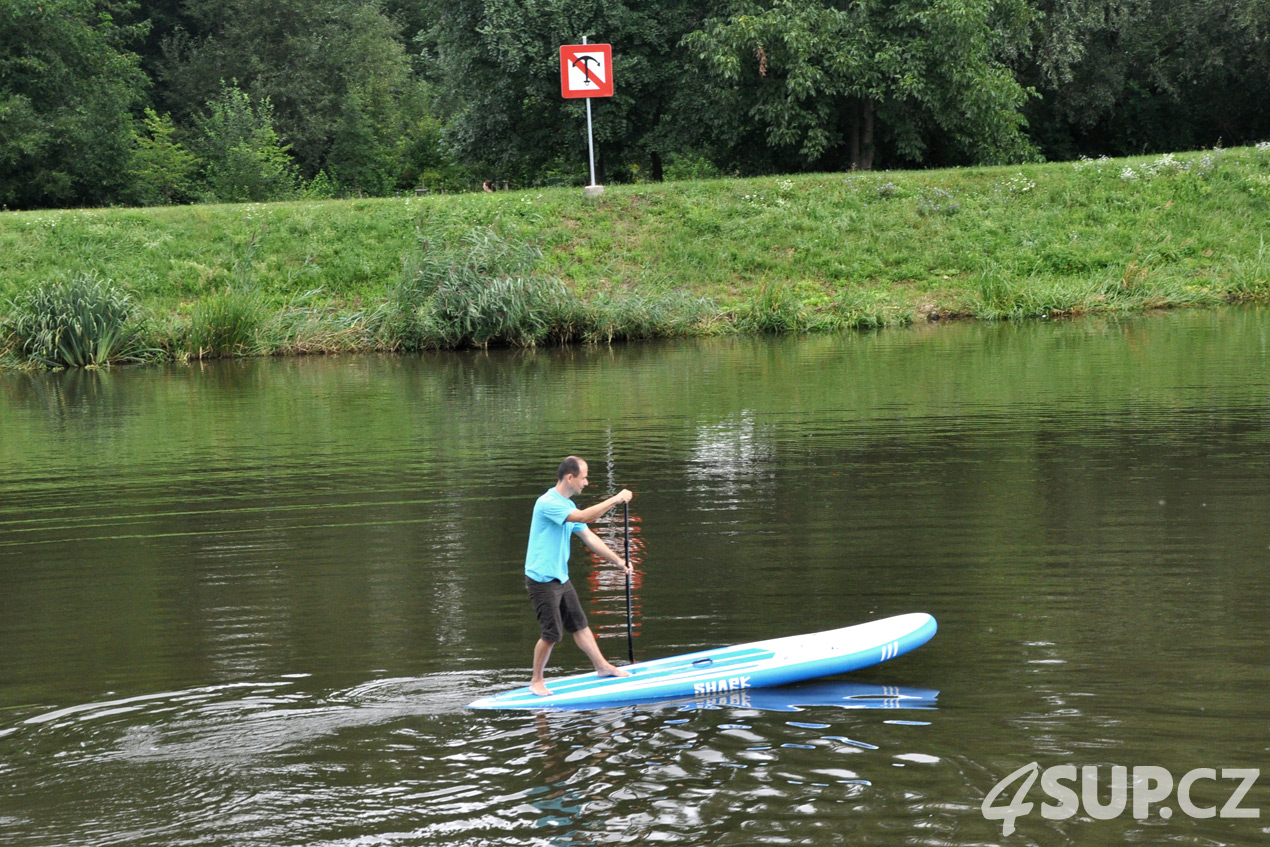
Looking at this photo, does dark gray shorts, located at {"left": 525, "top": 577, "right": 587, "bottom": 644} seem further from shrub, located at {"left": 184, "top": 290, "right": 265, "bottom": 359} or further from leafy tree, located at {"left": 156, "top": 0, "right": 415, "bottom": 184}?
leafy tree, located at {"left": 156, "top": 0, "right": 415, "bottom": 184}

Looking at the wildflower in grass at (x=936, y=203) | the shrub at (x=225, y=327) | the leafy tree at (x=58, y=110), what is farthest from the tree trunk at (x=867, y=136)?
the leafy tree at (x=58, y=110)

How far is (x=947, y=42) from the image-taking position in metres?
34.3

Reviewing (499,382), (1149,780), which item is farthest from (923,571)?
(499,382)

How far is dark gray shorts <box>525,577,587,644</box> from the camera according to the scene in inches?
304

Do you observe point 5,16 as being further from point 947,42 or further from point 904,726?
point 904,726

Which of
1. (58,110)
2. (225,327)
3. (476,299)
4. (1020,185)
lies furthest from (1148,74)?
(58,110)

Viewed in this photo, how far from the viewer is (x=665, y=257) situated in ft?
105

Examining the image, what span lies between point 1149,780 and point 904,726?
1290 mm

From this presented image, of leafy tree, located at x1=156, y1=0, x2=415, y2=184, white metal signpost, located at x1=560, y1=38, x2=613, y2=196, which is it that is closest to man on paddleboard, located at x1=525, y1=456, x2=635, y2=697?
white metal signpost, located at x1=560, y1=38, x2=613, y2=196

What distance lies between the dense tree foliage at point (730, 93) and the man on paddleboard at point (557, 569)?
95.3 feet

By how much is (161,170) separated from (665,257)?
24.9 meters

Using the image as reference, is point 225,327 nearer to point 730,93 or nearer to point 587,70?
point 587,70

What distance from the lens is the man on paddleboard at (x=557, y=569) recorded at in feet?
25.2

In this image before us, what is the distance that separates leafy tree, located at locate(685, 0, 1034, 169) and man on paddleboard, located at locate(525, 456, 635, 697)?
29025 millimetres
